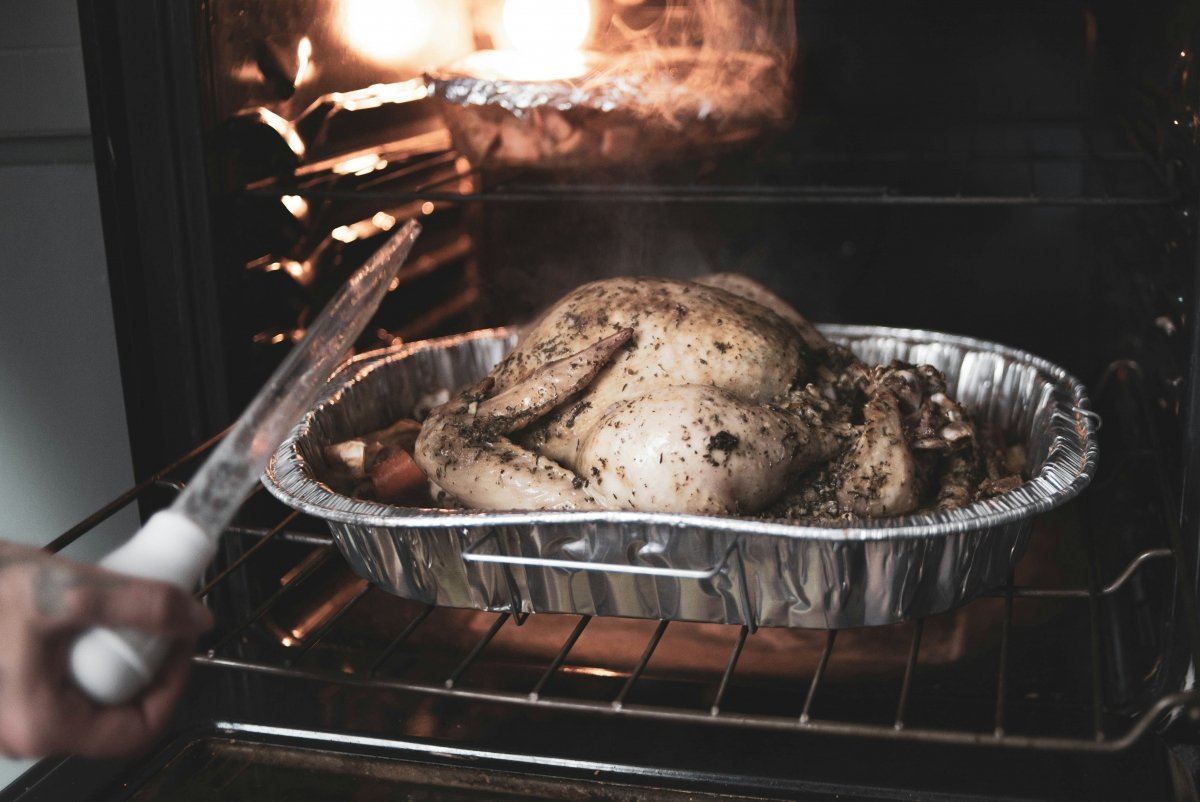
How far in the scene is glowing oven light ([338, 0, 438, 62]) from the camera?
186 centimetres

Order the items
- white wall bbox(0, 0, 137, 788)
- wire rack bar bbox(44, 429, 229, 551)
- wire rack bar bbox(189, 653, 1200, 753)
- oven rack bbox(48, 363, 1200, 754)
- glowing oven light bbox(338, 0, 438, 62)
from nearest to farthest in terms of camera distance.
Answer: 1. wire rack bar bbox(189, 653, 1200, 753)
2. oven rack bbox(48, 363, 1200, 754)
3. wire rack bar bbox(44, 429, 229, 551)
4. white wall bbox(0, 0, 137, 788)
5. glowing oven light bbox(338, 0, 438, 62)

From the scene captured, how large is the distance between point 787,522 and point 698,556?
0.39 ft

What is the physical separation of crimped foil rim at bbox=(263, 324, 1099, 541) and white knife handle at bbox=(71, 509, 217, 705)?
52cm

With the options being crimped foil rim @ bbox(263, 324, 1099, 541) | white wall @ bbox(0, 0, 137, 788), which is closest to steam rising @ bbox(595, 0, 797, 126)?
crimped foil rim @ bbox(263, 324, 1099, 541)

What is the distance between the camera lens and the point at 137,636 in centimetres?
79

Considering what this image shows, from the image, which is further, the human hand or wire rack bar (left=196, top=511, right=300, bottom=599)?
wire rack bar (left=196, top=511, right=300, bottom=599)

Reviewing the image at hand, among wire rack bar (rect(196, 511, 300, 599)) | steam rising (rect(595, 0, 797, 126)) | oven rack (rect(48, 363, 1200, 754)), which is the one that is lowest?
oven rack (rect(48, 363, 1200, 754))

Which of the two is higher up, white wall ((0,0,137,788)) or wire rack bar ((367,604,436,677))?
white wall ((0,0,137,788))

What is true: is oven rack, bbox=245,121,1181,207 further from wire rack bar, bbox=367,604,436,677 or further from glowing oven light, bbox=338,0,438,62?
wire rack bar, bbox=367,604,436,677

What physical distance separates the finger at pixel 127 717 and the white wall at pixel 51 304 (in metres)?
1.12

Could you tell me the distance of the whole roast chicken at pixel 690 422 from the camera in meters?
1.40

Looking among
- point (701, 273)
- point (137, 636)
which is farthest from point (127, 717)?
point (701, 273)

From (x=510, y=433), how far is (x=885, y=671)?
66cm

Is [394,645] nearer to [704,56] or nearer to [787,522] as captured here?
[787,522]
